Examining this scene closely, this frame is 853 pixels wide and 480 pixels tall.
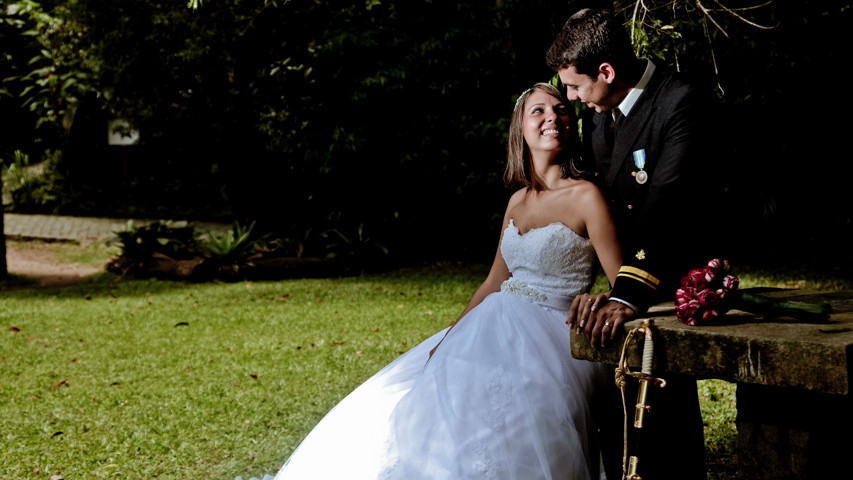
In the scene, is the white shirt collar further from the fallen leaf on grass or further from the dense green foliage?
the dense green foliage

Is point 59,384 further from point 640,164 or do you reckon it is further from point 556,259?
point 640,164

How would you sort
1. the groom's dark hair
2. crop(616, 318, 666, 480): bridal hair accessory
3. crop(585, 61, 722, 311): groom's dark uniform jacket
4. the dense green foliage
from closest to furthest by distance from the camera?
crop(616, 318, 666, 480): bridal hair accessory, crop(585, 61, 722, 311): groom's dark uniform jacket, the groom's dark hair, the dense green foliage

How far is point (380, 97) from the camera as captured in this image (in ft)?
44.5

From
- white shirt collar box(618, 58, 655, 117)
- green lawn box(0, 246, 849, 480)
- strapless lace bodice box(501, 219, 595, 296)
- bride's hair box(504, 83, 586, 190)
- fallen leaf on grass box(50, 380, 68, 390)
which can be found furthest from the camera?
fallen leaf on grass box(50, 380, 68, 390)

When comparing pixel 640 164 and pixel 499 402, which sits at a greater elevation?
pixel 640 164

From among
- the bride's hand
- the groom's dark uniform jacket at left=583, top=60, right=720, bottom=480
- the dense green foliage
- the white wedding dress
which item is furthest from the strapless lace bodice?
the dense green foliage

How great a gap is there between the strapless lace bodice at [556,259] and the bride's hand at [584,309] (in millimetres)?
547

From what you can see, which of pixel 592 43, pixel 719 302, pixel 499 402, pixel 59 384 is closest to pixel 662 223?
pixel 719 302

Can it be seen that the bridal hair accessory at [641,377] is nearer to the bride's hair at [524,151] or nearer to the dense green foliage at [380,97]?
the bride's hair at [524,151]

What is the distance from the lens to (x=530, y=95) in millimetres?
3291

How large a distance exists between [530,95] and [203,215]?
714 inches

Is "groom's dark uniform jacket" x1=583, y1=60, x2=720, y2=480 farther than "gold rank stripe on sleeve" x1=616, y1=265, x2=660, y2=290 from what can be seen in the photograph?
Yes

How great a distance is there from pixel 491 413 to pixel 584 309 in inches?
23.0

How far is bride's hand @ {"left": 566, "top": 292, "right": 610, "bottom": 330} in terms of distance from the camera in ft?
8.27
